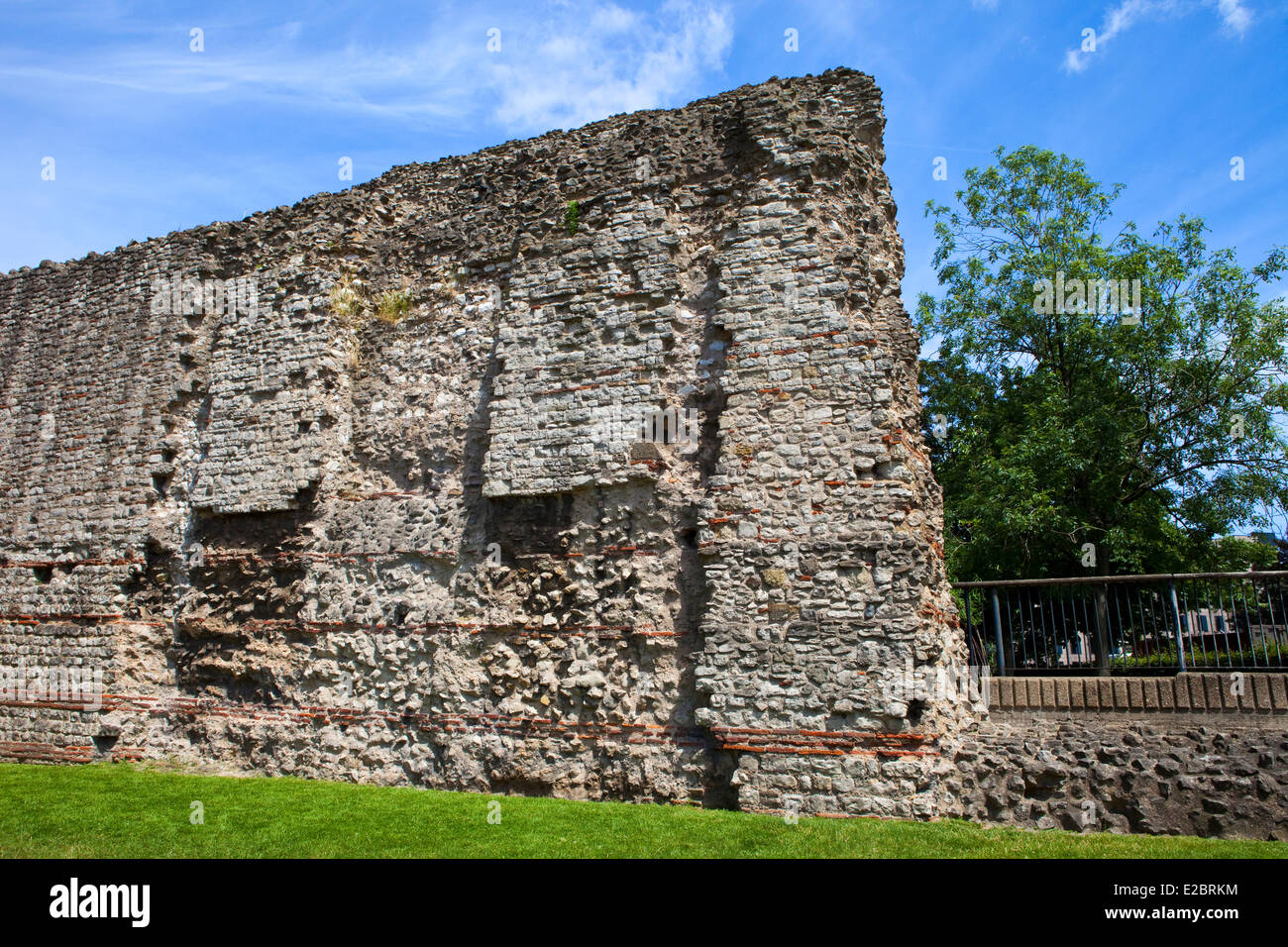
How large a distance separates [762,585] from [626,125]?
5.15 m

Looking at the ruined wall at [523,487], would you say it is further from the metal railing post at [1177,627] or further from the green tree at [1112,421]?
the green tree at [1112,421]

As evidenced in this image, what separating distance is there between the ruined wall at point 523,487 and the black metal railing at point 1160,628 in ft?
6.25

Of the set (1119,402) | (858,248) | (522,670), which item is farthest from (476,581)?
(1119,402)

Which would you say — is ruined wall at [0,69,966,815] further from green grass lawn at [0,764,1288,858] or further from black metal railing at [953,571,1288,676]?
black metal railing at [953,571,1288,676]

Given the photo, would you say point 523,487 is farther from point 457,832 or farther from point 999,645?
point 999,645

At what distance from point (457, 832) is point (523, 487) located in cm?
324

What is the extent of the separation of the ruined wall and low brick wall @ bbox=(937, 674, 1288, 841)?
1.39ft

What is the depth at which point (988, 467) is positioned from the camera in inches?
575

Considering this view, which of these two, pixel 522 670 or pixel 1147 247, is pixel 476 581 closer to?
pixel 522 670

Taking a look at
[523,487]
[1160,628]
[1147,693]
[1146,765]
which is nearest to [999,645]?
[1147,693]

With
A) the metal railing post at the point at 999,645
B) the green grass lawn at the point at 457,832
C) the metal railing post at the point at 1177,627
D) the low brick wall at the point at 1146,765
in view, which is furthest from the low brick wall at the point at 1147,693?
the green grass lawn at the point at 457,832

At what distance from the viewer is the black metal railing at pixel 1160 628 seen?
26.8 ft

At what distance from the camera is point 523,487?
8.36 meters

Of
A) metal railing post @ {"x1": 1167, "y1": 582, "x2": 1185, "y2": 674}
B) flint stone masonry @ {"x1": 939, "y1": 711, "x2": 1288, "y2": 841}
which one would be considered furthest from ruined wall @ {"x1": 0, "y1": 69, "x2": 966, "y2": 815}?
metal railing post @ {"x1": 1167, "y1": 582, "x2": 1185, "y2": 674}
